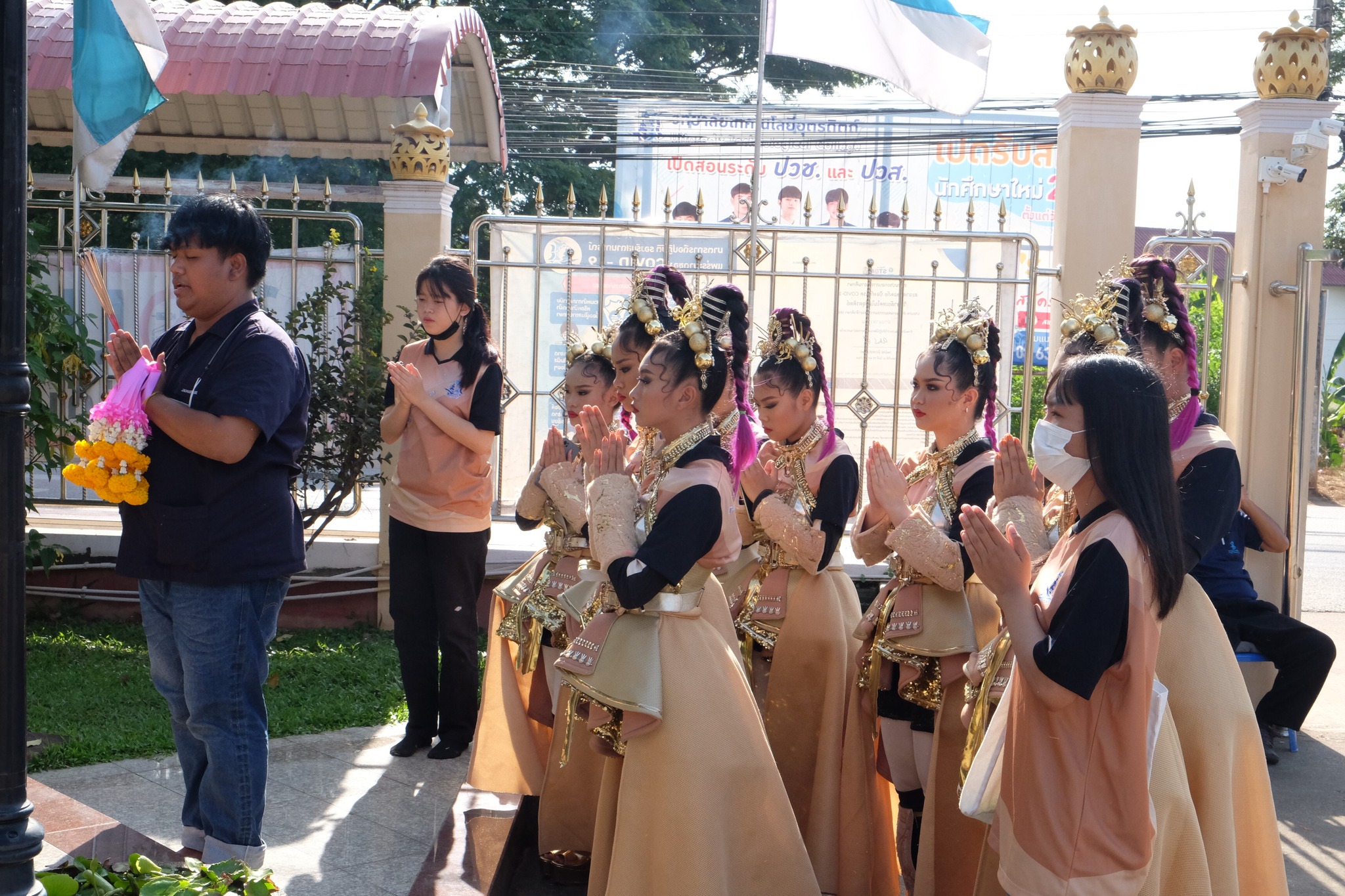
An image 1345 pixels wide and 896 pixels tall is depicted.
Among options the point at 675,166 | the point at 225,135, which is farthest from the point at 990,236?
the point at 675,166

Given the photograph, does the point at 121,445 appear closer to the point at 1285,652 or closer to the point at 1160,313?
the point at 1160,313

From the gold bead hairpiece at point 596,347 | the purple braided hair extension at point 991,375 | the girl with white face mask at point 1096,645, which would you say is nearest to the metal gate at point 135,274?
the gold bead hairpiece at point 596,347

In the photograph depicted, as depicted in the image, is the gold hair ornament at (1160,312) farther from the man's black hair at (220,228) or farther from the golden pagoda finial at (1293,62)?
the golden pagoda finial at (1293,62)

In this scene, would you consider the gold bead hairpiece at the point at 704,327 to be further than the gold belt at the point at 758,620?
No

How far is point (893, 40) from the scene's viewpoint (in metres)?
5.64

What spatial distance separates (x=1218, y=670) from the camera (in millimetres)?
2941

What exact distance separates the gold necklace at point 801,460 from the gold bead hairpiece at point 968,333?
1.59ft

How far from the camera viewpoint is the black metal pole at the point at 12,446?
78.7 inches

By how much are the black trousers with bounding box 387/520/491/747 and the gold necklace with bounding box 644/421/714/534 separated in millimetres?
1714

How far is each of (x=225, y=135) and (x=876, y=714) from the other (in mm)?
6045

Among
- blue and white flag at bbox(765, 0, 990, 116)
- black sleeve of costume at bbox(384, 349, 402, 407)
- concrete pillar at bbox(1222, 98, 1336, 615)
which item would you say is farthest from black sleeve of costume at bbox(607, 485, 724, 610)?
concrete pillar at bbox(1222, 98, 1336, 615)

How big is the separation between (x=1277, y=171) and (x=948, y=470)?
3241mm

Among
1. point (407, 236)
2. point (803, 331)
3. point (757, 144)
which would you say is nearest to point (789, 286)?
point (757, 144)

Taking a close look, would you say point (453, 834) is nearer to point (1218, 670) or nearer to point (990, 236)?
point (1218, 670)
